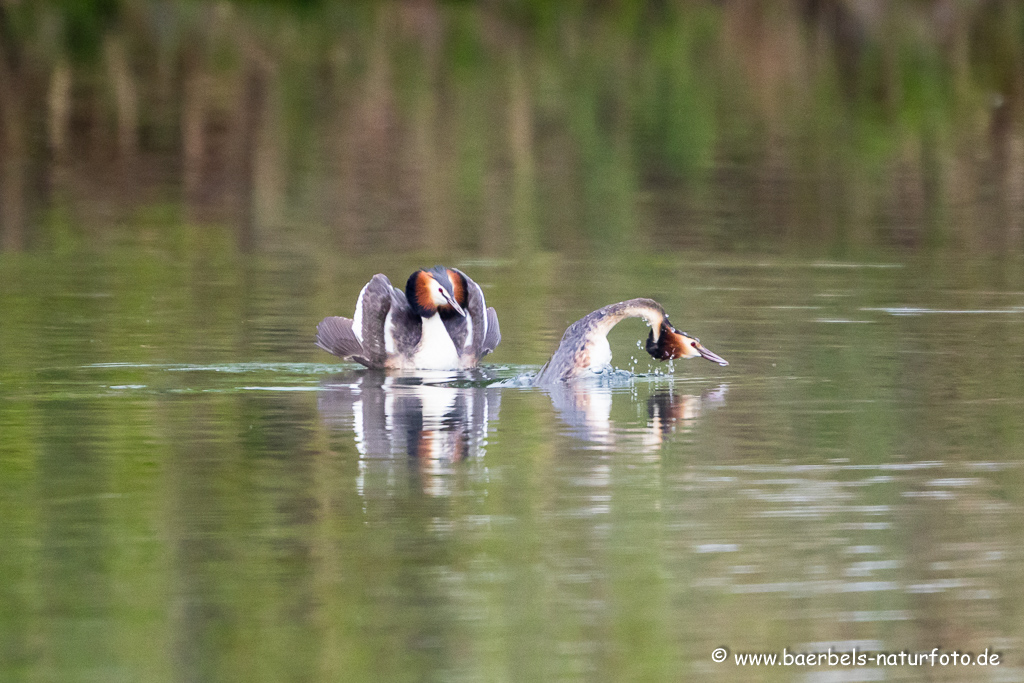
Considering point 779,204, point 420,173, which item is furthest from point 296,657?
point 420,173

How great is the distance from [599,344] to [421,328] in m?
1.23

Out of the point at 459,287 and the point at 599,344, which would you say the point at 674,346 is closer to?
the point at 599,344

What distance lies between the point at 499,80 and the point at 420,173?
32.2ft

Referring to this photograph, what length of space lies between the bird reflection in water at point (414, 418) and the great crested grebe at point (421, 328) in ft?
0.39

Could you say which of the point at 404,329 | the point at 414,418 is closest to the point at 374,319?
the point at 404,329

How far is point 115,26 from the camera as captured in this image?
121 ft

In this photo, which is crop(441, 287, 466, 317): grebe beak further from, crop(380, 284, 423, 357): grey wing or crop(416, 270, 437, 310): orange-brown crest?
crop(380, 284, 423, 357): grey wing

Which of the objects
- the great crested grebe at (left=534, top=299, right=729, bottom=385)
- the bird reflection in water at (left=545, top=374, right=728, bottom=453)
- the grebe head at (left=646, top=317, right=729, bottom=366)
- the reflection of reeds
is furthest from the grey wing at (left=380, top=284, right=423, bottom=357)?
the reflection of reeds

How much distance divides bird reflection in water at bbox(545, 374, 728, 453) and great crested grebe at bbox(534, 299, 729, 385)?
0.09m

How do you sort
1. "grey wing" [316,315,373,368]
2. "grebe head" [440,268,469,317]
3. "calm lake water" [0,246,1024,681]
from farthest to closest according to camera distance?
"grebe head" [440,268,469,317], "grey wing" [316,315,373,368], "calm lake water" [0,246,1024,681]

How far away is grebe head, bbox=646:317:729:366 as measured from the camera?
10922mm

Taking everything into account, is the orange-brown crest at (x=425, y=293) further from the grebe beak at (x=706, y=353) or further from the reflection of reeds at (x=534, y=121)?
the reflection of reeds at (x=534, y=121)

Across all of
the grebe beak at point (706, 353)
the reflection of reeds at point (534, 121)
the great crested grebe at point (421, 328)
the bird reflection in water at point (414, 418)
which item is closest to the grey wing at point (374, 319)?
the great crested grebe at point (421, 328)

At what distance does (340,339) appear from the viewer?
38.3 feet
